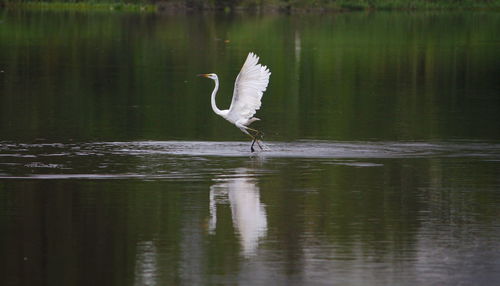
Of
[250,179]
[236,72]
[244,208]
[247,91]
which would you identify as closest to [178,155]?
[247,91]

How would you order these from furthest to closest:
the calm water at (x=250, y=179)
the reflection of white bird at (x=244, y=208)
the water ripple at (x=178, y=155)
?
the water ripple at (x=178, y=155), the reflection of white bird at (x=244, y=208), the calm water at (x=250, y=179)

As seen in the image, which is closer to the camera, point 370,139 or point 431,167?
point 431,167

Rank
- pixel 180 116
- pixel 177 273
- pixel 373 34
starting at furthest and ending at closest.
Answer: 1. pixel 373 34
2. pixel 180 116
3. pixel 177 273

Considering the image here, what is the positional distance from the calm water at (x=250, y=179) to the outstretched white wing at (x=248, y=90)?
2.07 feet

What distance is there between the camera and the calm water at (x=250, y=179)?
36.2 ft

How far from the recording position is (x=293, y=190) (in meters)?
14.9

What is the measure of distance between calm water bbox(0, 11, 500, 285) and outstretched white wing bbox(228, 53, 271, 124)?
0.63 meters

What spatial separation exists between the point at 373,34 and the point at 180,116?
35457 mm

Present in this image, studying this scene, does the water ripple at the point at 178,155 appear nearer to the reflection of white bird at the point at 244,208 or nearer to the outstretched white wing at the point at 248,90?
the outstretched white wing at the point at 248,90

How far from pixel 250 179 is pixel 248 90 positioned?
3.44 meters

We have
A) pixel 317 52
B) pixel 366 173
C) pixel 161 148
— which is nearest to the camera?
pixel 366 173

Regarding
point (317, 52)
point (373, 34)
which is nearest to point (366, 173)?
point (317, 52)

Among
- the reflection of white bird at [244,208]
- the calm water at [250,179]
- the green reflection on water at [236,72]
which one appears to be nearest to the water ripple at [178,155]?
the calm water at [250,179]

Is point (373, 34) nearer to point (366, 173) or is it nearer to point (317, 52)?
point (317, 52)
